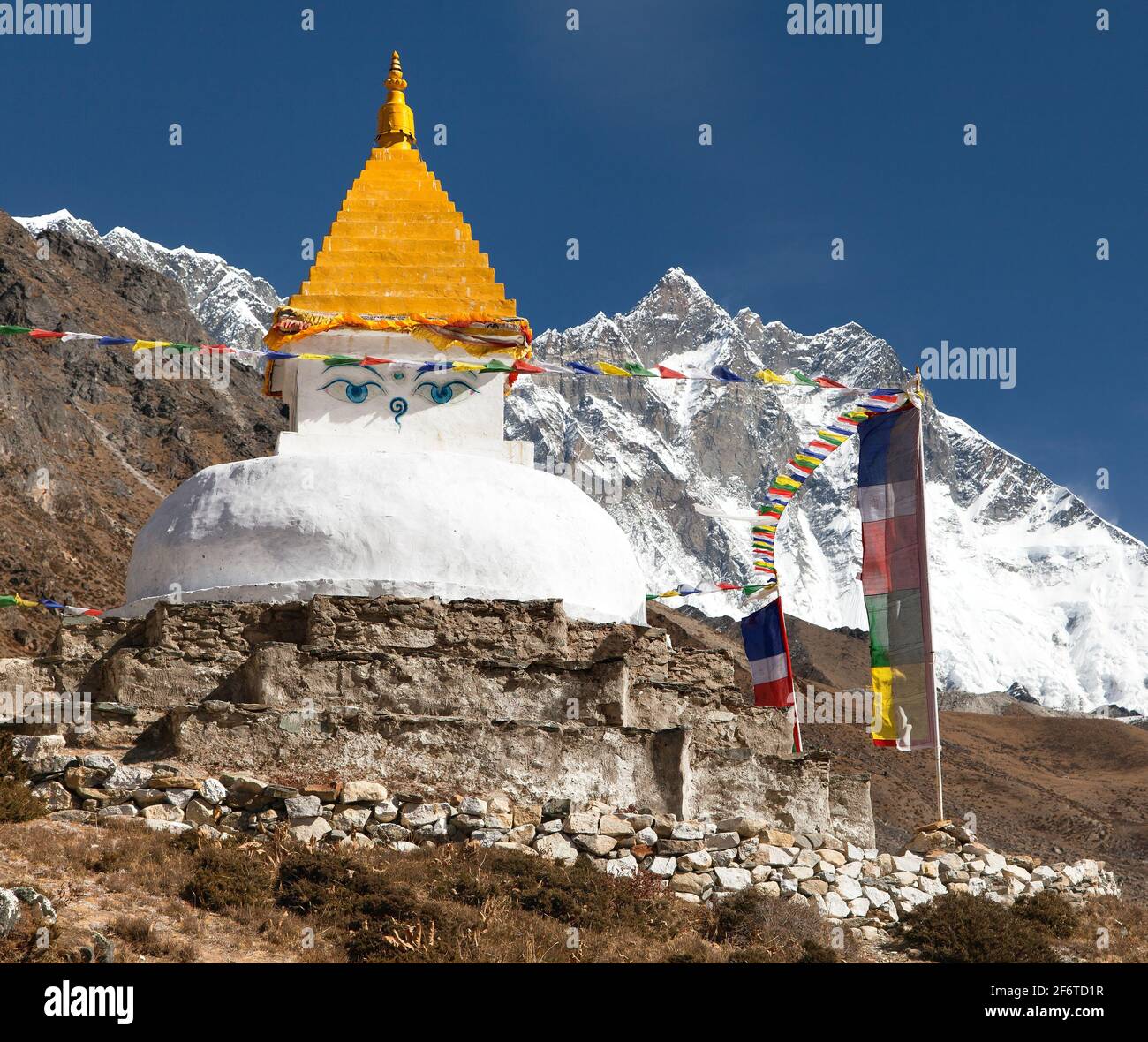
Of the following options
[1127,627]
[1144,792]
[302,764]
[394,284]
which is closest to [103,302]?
[1144,792]

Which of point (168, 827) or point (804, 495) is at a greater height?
point (804, 495)

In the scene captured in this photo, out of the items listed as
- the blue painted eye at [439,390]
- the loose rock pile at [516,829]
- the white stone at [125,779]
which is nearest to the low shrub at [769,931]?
the loose rock pile at [516,829]

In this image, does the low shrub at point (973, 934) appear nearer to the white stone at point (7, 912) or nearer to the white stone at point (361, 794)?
the white stone at point (361, 794)

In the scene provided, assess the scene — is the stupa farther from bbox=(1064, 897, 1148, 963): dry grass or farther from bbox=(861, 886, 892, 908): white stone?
bbox=(1064, 897, 1148, 963): dry grass

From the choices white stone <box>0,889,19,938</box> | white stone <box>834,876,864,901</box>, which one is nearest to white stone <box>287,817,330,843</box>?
white stone <box>0,889,19,938</box>

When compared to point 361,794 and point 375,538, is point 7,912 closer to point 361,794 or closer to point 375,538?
point 361,794

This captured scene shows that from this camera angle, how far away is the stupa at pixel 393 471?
16516 mm

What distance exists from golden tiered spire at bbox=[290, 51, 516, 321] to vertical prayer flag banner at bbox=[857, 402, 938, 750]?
15.8 feet

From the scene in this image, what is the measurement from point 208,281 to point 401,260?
538 feet

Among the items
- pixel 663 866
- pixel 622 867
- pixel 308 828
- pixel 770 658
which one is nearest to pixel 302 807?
pixel 308 828

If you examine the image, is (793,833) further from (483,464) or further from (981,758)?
(981,758)

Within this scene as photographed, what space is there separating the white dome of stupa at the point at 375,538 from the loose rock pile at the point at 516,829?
2875 millimetres

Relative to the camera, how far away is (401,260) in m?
19.4

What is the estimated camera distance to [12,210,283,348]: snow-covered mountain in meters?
155
